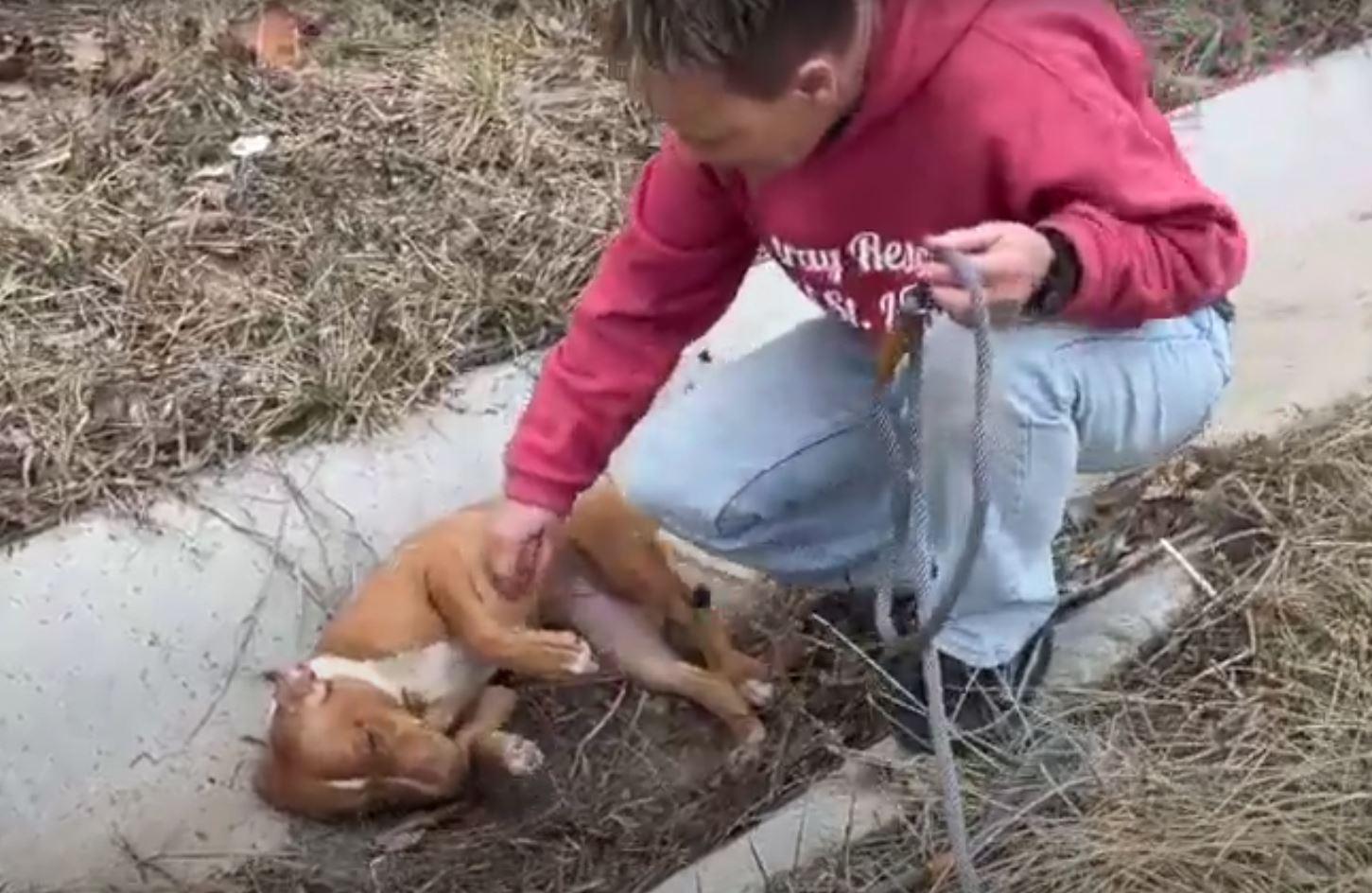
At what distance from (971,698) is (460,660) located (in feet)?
1.79

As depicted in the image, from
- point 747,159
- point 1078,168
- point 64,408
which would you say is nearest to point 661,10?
point 747,159

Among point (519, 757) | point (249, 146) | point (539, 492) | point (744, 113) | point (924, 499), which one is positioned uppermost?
point (744, 113)

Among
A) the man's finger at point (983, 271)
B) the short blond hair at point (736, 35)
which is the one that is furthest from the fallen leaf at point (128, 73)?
the man's finger at point (983, 271)

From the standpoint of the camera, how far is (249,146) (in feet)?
11.0

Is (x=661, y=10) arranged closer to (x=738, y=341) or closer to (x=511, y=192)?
(x=738, y=341)

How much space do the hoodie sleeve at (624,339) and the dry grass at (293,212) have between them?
27.2 inches

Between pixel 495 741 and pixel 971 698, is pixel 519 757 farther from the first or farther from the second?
pixel 971 698

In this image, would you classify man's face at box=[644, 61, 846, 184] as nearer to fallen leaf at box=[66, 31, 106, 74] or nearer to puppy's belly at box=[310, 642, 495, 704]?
puppy's belly at box=[310, 642, 495, 704]

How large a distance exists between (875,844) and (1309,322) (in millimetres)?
1192

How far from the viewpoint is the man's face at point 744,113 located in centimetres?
178

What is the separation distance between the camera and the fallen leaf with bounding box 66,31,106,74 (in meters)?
3.56

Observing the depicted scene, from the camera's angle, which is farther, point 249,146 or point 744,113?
point 249,146

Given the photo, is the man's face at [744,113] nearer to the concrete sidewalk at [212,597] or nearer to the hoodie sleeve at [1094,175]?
the hoodie sleeve at [1094,175]

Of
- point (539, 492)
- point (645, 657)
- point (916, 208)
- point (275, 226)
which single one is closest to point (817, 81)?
point (916, 208)
